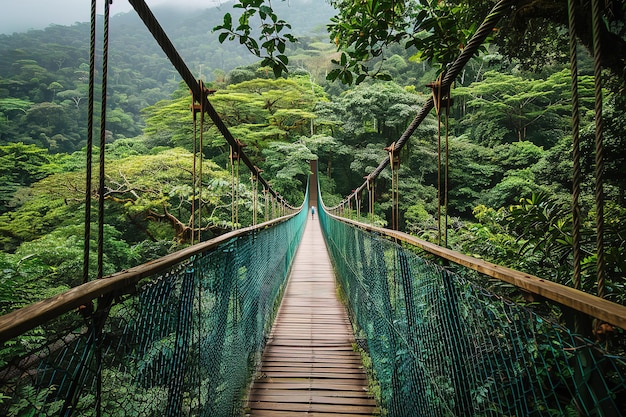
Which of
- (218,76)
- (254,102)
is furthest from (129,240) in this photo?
(218,76)

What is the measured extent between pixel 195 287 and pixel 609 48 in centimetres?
201

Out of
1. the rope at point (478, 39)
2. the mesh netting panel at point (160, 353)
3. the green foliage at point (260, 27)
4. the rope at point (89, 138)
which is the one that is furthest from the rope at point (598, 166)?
the green foliage at point (260, 27)

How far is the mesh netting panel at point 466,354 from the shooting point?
44 cm

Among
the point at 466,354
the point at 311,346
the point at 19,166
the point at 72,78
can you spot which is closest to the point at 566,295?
the point at 466,354

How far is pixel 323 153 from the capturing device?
1533cm

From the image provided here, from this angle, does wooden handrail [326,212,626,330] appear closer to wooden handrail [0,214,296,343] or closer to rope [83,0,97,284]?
wooden handrail [0,214,296,343]

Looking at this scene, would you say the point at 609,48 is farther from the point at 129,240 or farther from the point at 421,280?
the point at 129,240

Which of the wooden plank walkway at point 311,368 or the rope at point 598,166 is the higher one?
the rope at point 598,166

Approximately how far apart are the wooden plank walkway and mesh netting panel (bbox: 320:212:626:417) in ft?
0.89

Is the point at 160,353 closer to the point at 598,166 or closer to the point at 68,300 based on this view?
the point at 68,300

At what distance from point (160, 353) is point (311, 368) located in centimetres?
149

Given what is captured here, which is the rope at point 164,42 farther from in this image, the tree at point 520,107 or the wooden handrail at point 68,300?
the tree at point 520,107

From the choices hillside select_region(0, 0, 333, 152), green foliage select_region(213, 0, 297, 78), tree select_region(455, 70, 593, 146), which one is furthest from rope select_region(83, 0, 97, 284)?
tree select_region(455, 70, 593, 146)

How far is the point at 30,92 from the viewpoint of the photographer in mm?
15625
